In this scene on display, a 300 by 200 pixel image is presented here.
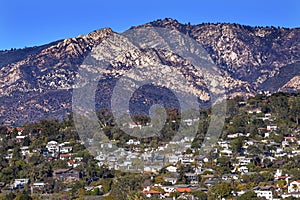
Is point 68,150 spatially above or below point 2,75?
below

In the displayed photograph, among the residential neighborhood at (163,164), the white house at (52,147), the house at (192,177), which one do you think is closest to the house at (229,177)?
the residential neighborhood at (163,164)

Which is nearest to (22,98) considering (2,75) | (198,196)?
(2,75)

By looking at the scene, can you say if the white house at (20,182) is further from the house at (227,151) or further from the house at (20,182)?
the house at (227,151)

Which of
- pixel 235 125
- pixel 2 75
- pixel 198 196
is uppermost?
pixel 2 75

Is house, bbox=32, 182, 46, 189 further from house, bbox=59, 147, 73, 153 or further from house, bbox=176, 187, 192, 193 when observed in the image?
house, bbox=176, 187, 192, 193

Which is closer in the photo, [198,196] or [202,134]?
[198,196]

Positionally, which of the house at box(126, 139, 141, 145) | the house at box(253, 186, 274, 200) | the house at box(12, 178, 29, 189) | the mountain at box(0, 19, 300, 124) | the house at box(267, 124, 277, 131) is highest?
the mountain at box(0, 19, 300, 124)

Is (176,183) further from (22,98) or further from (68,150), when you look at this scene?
(22,98)

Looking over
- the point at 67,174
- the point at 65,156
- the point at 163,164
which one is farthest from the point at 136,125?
the point at 67,174

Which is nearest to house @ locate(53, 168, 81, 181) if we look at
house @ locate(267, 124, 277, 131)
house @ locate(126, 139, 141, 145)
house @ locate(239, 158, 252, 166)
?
house @ locate(126, 139, 141, 145)
